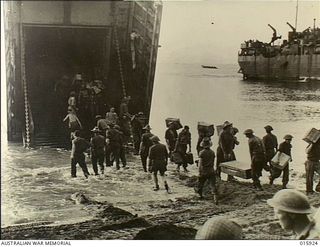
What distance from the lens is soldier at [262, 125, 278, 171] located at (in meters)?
2.37

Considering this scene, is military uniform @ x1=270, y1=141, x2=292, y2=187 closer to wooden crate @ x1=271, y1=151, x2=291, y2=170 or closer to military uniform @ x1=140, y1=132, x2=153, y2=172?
wooden crate @ x1=271, y1=151, x2=291, y2=170

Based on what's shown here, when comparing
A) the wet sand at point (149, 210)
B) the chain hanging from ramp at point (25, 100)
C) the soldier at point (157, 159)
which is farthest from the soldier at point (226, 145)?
the chain hanging from ramp at point (25, 100)

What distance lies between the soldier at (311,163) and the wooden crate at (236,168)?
264 millimetres

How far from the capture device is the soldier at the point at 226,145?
2.35 metres

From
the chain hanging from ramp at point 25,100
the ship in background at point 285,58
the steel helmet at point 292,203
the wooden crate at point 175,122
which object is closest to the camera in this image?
the steel helmet at point 292,203

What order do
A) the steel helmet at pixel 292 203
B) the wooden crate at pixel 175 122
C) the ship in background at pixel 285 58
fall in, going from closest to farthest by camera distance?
→ the steel helmet at pixel 292 203 → the wooden crate at pixel 175 122 → the ship in background at pixel 285 58

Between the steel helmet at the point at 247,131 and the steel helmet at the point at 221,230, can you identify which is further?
the steel helmet at the point at 247,131

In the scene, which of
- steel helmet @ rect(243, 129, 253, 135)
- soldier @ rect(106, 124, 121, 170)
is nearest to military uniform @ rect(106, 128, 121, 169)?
soldier @ rect(106, 124, 121, 170)

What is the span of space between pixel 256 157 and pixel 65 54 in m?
0.90

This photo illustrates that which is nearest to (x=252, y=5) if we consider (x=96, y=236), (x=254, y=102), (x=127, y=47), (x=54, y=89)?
(x=254, y=102)

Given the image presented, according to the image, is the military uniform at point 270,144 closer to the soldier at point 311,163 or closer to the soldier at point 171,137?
the soldier at point 311,163

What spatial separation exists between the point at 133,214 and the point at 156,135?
1.10ft

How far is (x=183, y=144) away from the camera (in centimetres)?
234

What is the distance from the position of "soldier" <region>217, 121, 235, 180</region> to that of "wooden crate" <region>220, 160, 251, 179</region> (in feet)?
0.06
